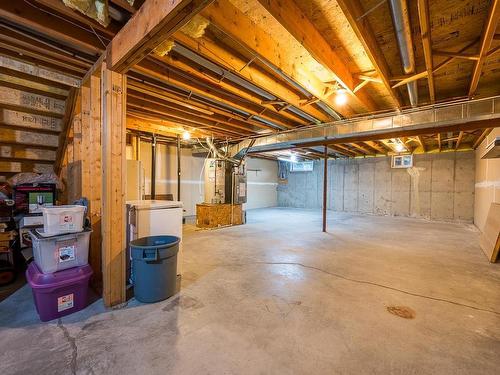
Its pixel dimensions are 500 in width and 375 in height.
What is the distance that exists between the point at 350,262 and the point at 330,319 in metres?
1.62

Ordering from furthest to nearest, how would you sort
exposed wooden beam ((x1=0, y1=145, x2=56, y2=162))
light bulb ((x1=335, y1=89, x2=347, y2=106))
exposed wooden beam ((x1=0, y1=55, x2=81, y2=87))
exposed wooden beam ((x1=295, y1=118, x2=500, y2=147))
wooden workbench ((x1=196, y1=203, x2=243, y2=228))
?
1. wooden workbench ((x1=196, y1=203, x2=243, y2=228))
2. exposed wooden beam ((x1=295, y1=118, x2=500, y2=147))
3. light bulb ((x1=335, y1=89, x2=347, y2=106))
4. exposed wooden beam ((x1=0, y1=145, x2=56, y2=162))
5. exposed wooden beam ((x1=0, y1=55, x2=81, y2=87))

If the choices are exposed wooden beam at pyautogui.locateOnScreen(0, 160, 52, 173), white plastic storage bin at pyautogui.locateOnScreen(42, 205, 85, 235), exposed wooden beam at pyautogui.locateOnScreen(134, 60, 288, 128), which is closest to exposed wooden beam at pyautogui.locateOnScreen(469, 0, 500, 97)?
exposed wooden beam at pyautogui.locateOnScreen(134, 60, 288, 128)

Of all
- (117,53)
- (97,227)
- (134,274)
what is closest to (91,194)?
(97,227)

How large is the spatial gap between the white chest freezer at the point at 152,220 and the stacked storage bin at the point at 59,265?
0.39 meters

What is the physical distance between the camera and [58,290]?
184cm

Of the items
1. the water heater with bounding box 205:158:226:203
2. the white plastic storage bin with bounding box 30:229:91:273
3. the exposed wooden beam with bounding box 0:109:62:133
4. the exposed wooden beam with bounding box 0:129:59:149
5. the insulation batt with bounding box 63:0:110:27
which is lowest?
the white plastic storage bin with bounding box 30:229:91:273

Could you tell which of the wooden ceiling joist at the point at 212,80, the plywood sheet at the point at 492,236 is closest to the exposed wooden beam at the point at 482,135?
the plywood sheet at the point at 492,236

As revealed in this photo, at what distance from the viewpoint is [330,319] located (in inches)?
75.2

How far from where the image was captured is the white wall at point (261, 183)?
9961 mm

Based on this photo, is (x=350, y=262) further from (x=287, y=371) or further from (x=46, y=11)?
(x=46, y=11)

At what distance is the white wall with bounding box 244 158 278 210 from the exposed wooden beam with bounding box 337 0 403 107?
7350 mm

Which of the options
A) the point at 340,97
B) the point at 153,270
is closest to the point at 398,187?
the point at 340,97

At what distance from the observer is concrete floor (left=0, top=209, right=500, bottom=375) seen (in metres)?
1.43

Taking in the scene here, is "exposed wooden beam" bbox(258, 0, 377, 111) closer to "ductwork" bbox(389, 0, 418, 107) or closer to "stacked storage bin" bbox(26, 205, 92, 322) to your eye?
"ductwork" bbox(389, 0, 418, 107)
